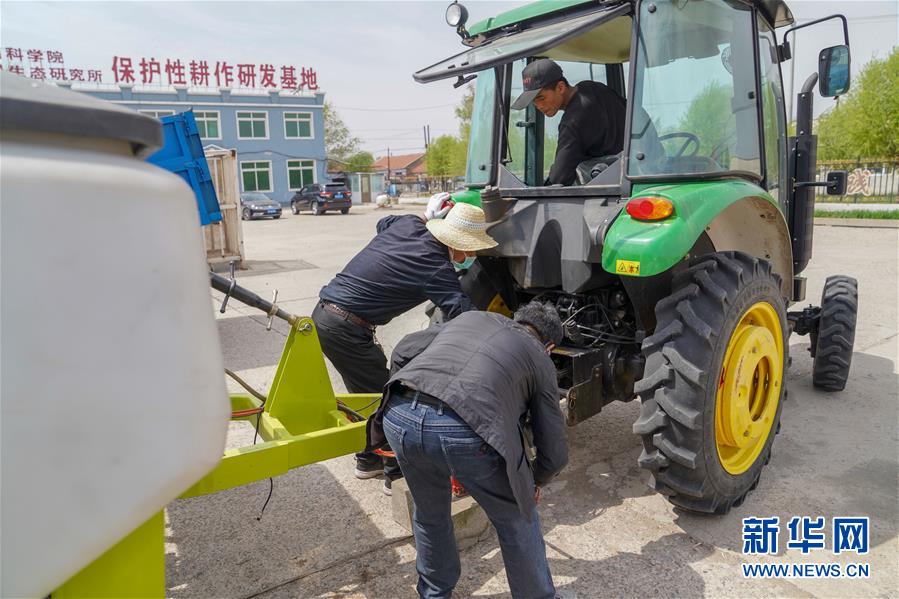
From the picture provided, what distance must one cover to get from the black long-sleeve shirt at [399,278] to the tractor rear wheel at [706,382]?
40.1 inches

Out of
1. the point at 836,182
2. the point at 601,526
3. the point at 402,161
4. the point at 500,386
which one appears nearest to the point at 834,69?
the point at 836,182

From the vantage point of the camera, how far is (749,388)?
3273mm

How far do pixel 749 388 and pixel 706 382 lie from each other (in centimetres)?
53

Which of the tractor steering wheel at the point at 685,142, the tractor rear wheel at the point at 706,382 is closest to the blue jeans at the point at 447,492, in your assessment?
the tractor rear wheel at the point at 706,382

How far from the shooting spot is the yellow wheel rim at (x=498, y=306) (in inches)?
165

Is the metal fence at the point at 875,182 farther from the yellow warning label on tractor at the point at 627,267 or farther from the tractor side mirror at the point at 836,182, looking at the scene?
the yellow warning label on tractor at the point at 627,267

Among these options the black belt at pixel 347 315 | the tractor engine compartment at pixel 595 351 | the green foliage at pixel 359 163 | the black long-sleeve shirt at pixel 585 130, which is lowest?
the tractor engine compartment at pixel 595 351

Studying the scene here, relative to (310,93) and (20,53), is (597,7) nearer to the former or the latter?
(310,93)

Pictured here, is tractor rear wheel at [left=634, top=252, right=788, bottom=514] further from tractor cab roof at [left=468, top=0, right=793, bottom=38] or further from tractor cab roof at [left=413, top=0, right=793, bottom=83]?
tractor cab roof at [left=468, top=0, right=793, bottom=38]

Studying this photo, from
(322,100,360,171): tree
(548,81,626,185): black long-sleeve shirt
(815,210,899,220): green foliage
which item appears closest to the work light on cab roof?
(548,81,626,185): black long-sleeve shirt

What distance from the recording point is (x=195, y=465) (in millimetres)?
1217

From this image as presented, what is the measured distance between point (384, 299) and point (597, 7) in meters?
1.88

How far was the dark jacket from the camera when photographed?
2.15 metres

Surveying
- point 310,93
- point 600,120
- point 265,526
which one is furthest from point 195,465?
point 310,93
